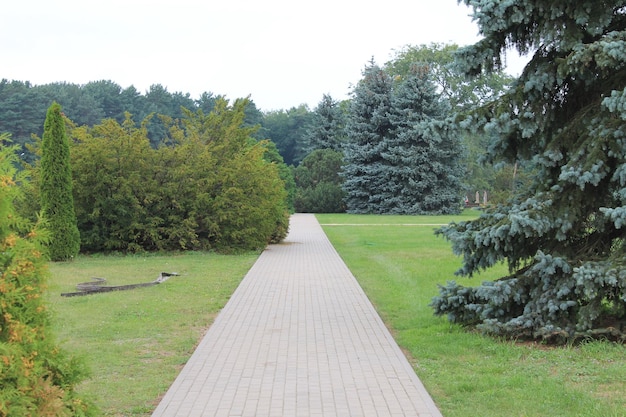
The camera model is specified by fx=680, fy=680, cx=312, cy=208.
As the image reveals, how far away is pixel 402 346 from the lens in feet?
27.0

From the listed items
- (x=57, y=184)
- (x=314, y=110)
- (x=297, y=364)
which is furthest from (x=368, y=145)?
(x=297, y=364)

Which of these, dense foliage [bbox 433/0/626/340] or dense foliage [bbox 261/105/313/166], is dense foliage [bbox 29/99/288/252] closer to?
dense foliage [bbox 433/0/626/340]

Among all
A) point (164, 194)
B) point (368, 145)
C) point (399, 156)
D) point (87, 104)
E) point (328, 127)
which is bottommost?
point (164, 194)

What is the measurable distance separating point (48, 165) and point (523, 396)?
47.5 ft

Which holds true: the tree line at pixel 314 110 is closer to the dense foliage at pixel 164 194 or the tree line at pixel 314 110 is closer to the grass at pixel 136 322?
the dense foliage at pixel 164 194

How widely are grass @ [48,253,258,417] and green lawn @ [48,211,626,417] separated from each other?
0.05 ft

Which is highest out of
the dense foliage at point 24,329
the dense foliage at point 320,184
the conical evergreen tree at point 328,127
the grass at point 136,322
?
the conical evergreen tree at point 328,127

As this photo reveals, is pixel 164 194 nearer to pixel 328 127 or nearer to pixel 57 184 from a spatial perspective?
pixel 57 184

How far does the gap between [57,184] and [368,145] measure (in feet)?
116

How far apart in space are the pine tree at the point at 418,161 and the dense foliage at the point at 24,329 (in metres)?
45.4

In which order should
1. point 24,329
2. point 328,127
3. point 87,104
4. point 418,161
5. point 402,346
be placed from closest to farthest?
point 24,329
point 402,346
point 418,161
point 328,127
point 87,104

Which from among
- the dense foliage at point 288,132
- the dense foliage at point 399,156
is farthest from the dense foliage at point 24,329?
the dense foliage at point 288,132

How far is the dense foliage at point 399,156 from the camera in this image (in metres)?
49.2

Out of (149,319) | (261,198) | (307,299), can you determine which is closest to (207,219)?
(261,198)
